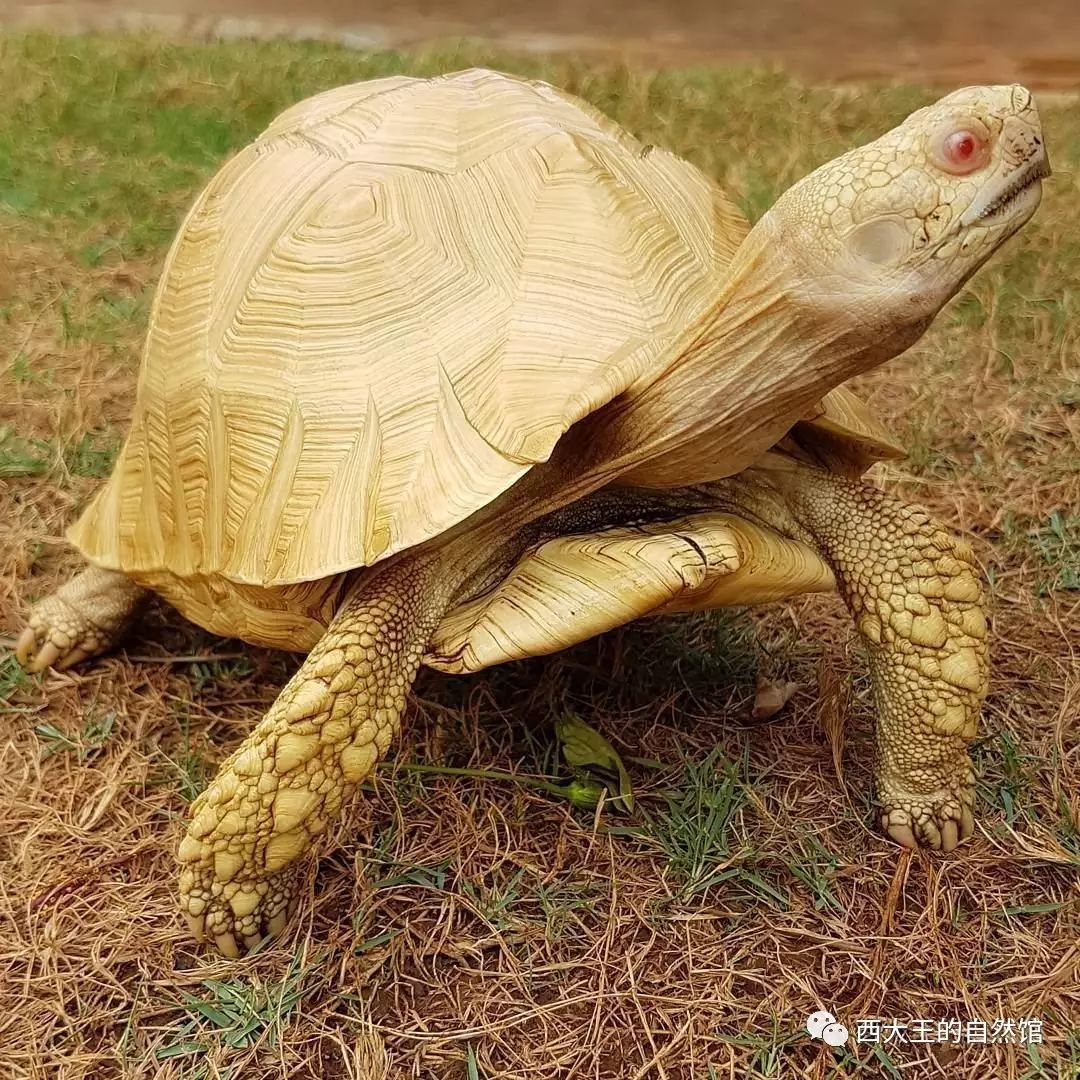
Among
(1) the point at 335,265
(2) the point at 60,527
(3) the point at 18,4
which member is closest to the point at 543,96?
(1) the point at 335,265

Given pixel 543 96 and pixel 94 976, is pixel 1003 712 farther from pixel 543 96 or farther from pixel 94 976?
pixel 94 976

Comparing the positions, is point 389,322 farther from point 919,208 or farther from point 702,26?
point 702,26

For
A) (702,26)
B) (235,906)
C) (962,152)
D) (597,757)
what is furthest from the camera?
(702,26)

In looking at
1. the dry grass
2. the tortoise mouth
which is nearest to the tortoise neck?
the tortoise mouth

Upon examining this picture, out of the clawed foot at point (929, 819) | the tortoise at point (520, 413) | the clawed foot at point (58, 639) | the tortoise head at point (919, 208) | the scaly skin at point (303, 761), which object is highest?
the tortoise head at point (919, 208)

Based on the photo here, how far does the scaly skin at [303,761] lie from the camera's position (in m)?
1.90

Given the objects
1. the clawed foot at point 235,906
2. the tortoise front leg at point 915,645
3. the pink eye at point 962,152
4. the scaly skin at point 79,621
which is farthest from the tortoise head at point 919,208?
the scaly skin at point 79,621

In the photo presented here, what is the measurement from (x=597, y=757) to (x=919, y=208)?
53.9 inches

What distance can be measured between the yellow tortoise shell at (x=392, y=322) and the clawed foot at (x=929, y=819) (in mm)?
803

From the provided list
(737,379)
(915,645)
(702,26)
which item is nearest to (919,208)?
(737,379)

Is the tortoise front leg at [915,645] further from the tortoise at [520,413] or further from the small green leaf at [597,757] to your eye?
the small green leaf at [597,757]

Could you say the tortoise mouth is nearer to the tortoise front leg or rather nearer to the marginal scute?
the marginal scute

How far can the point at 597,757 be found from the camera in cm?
234

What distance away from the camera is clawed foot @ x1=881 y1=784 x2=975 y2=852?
Answer: 7.25 ft
